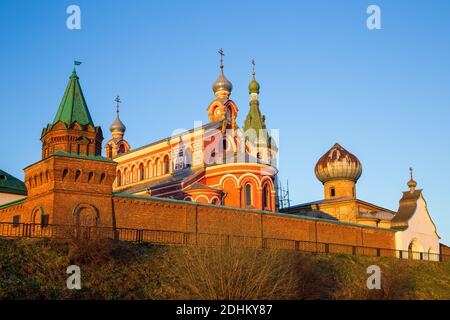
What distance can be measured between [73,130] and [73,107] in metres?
1.42

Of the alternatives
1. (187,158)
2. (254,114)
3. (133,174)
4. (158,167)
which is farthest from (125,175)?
(254,114)

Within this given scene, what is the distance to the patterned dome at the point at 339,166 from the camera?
149ft

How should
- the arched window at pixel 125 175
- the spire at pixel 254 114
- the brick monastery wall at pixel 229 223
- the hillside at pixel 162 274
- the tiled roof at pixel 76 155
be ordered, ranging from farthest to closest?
the spire at pixel 254 114 → the arched window at pixel 125 175 → the brick monastery wall at pixel 229 223 → the tiled roof at pixel 76 155 → the hillside at pixel 162 274

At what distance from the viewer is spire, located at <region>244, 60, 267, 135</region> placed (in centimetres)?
5747

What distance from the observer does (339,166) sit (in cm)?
4556

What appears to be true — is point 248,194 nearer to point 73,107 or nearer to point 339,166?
point 339,166

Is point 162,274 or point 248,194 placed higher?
point 248,194

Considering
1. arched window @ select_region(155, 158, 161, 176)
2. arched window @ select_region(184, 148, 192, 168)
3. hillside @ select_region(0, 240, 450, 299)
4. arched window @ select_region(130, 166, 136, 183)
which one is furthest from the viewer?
arched window @ select_region(130, 166, 136, 183)

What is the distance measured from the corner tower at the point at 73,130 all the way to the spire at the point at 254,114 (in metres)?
31.3

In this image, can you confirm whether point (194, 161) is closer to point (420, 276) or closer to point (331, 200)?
point (331, 200)

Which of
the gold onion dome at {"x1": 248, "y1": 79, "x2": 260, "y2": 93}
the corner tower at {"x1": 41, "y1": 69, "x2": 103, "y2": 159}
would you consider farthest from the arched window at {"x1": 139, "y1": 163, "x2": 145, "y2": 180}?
the corner tower at {"x1": 41, "y1": 69, "x2": 103, "y2": 159}

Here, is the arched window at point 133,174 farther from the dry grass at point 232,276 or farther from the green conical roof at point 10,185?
the dry grass at point 232,276

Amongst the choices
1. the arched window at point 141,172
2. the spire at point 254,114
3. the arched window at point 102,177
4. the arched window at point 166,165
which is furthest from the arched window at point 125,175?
the arched window at point 102,177

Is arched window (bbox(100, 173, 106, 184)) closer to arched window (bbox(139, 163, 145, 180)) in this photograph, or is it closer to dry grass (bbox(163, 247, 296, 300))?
dry grass (bbox(163, 247, 296, 300))
